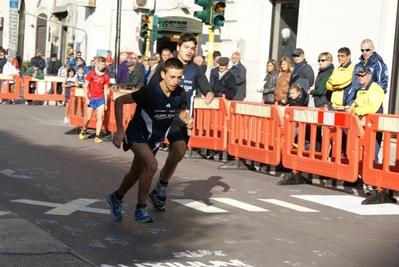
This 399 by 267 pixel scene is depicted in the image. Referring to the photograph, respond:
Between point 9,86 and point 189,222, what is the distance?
2277 cm

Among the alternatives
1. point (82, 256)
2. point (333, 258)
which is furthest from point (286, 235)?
point (82, 256)

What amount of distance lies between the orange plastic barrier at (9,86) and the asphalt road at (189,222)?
1655 centimetres

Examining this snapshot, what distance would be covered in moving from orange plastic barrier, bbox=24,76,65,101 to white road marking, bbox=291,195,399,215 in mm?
20666

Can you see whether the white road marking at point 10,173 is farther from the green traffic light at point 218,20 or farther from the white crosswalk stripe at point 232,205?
the green traffic light at point 218,20

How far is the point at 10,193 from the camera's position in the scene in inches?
394

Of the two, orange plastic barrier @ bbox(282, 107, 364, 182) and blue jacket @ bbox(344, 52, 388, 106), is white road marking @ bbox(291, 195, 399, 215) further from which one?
blue jacket @ bbox(344, 52, 388, 106)

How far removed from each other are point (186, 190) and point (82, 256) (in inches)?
175

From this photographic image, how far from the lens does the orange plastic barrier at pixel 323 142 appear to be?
1167 centimetres

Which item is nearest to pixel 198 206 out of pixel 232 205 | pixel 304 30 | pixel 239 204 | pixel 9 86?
pixel 232 205

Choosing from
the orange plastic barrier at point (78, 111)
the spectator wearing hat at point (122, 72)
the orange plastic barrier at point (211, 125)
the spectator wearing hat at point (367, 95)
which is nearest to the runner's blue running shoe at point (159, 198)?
the spectator wearing hat at point (367, 95)

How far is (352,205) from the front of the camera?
10.7 meters

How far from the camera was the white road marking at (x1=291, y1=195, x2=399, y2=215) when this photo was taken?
33.7 feet

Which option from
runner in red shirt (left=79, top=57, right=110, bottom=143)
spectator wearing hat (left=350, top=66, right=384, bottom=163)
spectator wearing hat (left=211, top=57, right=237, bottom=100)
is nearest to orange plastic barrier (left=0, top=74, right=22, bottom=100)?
runner in red shirt (left=79, top=57, right=110, bottom=143)

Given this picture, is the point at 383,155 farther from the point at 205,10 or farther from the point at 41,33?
the point at 41,33
